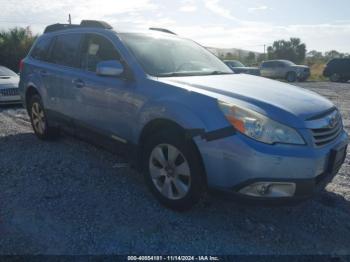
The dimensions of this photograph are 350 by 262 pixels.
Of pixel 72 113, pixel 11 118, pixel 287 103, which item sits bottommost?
pixel 11 118

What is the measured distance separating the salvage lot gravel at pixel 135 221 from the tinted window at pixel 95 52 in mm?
1370

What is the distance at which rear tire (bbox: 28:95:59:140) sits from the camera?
5719mm

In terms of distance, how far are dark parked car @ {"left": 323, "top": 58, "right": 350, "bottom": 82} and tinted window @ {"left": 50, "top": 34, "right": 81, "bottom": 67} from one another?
22289 millimetres

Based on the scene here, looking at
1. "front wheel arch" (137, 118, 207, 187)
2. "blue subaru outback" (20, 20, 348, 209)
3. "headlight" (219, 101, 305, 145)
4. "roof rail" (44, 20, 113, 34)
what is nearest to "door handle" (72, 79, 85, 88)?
"blue subaru outback" (20, 20, 348, 209)

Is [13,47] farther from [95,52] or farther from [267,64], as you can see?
[95,52]

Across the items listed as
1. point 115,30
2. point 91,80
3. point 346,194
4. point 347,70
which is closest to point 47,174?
point 91,80

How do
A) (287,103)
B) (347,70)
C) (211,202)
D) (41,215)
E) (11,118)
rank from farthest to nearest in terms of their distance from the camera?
1. (347,70)
2. (11,118)
3. (211,202)
4. (41,215)
5. (287,103)

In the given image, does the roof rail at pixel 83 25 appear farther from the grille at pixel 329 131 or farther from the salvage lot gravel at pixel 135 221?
the grille at pixel 329 131

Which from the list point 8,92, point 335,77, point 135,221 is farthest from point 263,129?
point 335,77

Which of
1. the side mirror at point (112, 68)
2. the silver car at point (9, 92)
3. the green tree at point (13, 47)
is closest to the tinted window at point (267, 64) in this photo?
the green tree at point (13, 47)

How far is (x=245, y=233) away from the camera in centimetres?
313

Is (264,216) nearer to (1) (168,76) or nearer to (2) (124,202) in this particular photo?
(2) (124,202)

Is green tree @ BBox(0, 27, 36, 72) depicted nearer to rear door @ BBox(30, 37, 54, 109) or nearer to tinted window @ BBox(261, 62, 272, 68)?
tinted window @ BBox(261, 62, 272, 68)

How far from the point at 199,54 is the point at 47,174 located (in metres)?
2.46
